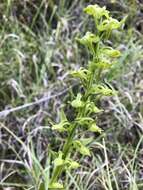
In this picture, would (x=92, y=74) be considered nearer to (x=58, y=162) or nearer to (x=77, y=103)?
(x=77, y=103)

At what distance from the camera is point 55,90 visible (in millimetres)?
2064

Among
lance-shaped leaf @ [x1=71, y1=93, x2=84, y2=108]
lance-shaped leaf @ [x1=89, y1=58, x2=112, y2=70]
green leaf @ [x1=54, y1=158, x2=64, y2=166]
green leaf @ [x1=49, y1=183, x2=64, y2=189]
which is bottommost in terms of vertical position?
green leaf @ [x1=49, y1=183, x2=64, y2=189]

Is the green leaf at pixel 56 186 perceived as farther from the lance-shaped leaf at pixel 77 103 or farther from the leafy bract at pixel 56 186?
the lance-shaped leaf at pixel 77 103

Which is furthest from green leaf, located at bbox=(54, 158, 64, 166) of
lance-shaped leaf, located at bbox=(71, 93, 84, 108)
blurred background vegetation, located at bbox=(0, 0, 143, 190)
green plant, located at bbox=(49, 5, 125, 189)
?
blurred background vegetation, located at bbox=(0, 0, 143, 190)

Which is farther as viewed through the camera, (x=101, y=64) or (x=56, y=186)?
(x=56, y=186)

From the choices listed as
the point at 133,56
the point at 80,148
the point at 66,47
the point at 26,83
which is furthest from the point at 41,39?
the point at 80,148

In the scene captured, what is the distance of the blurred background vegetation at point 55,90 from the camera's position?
5.77 feet

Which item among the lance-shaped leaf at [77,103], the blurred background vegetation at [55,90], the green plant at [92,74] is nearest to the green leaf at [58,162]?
the green plant at [92,74]

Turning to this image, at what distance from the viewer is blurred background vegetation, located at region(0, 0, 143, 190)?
5.77 ft

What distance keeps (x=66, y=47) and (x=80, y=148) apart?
3.71 feet

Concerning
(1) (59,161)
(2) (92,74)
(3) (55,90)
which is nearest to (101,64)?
(2) (92,74)

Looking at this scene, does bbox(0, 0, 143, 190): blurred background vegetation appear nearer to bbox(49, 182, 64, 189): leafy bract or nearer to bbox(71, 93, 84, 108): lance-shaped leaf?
bbox(49, 182, 64, 189): leafy bract

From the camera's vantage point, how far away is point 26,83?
210 cm

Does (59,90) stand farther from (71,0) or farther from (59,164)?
(59,164)
